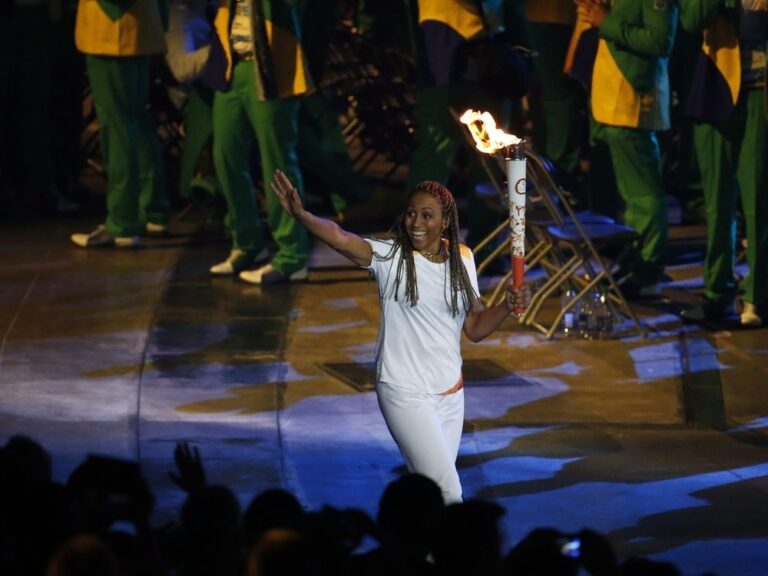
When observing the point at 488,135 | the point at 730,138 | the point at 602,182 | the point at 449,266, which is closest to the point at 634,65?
the point at 730,138

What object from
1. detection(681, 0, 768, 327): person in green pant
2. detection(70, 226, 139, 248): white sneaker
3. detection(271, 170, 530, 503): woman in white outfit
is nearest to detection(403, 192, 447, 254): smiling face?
detection(271, 170, 530, 503): woman in white outfit

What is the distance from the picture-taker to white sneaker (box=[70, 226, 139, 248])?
12661 millimetres

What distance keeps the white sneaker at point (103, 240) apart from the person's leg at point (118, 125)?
0.49ft

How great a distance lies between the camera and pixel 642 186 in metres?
11.0

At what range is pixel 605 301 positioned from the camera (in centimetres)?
1055

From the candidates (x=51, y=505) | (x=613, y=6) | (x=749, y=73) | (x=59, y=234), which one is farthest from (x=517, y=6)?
(x=51, y=505)

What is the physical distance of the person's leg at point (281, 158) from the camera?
11.3m

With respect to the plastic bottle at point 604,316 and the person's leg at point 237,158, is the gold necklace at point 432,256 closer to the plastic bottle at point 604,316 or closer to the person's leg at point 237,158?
the plastic bottle at point 604,316

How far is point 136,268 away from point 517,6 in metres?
3.04

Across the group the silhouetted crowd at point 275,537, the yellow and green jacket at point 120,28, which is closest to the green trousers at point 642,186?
the yellow and green jacket at point 120,28

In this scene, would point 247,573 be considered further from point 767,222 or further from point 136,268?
point 136,268

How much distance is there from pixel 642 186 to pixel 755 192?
0.77 meters

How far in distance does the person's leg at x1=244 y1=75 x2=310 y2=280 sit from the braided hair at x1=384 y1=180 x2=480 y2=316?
4.71 metres

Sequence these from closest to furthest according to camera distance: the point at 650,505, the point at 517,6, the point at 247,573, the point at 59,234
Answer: the point at 247,573, the point at 650,505, the point at 517,6, the point at 59,234
